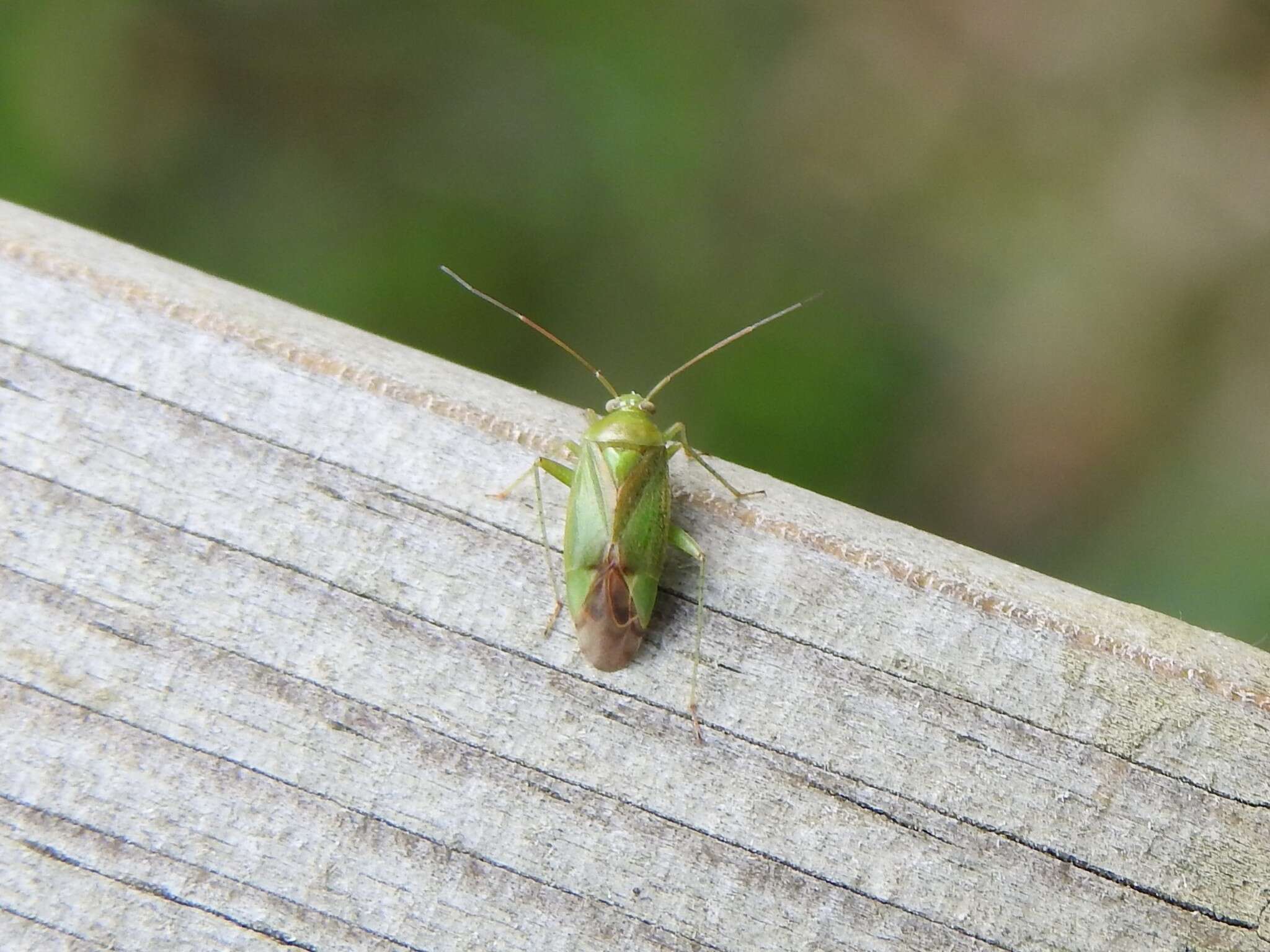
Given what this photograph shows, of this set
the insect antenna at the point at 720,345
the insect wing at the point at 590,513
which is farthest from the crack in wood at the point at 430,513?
the insect antenna at the point at 720,345

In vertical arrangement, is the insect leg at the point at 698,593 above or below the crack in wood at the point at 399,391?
below

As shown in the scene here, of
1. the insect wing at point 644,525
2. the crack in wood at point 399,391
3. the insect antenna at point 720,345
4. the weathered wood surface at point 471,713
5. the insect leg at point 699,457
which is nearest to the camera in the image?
the weathered wood surface at point 471,713

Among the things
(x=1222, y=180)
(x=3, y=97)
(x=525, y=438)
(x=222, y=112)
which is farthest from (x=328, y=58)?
(x=1222, y=180)

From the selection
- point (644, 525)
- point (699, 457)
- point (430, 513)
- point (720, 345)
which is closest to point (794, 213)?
point (720, 345)

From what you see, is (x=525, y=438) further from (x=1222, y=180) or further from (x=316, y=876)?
(x=1222, y=180)

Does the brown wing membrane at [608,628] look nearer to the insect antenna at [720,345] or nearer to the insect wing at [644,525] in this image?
the insect wing at [644,525]
